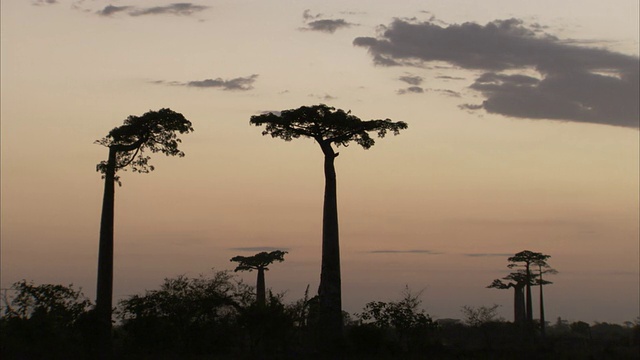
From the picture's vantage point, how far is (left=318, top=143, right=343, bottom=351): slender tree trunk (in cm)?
2872

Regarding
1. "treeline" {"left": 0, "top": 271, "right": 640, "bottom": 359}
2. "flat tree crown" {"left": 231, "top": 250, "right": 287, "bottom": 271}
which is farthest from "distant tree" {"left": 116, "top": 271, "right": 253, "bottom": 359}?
"flat tree crown" {"left": 231, "top": 250, "right": 287, "bottom": 271}

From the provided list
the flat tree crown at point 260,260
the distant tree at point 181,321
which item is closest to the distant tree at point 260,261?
the flat tree crown at point 260,260

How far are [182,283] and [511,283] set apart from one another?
37.8m

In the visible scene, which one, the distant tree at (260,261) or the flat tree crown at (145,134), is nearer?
the flat tree crown at (145,134)

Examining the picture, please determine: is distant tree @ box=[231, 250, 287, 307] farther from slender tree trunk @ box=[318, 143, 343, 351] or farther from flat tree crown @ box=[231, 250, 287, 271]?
slender tree trunk @ box=[318, 143, 343, 351]

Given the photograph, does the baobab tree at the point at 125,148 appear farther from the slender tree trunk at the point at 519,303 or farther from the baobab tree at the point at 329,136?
the slender tree trunk at the point at 519,303

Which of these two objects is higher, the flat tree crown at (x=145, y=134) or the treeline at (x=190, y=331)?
the flat tree crown at (x=145, y=134)

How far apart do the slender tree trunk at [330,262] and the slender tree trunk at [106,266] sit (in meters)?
6.82

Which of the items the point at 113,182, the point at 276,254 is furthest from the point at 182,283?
the point at 276,254

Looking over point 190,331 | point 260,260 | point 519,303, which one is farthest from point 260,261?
point 190,331

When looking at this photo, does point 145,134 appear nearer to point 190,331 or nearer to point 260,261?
point 190,331

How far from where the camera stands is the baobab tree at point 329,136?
29672 millimetres

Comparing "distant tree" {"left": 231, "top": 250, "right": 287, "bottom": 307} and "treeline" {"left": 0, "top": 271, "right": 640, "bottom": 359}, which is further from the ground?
"distant tree" {"left": 231, "top": 250, "right": 287, "bottom": 307}

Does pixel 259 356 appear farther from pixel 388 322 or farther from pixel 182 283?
pixel 388 322
